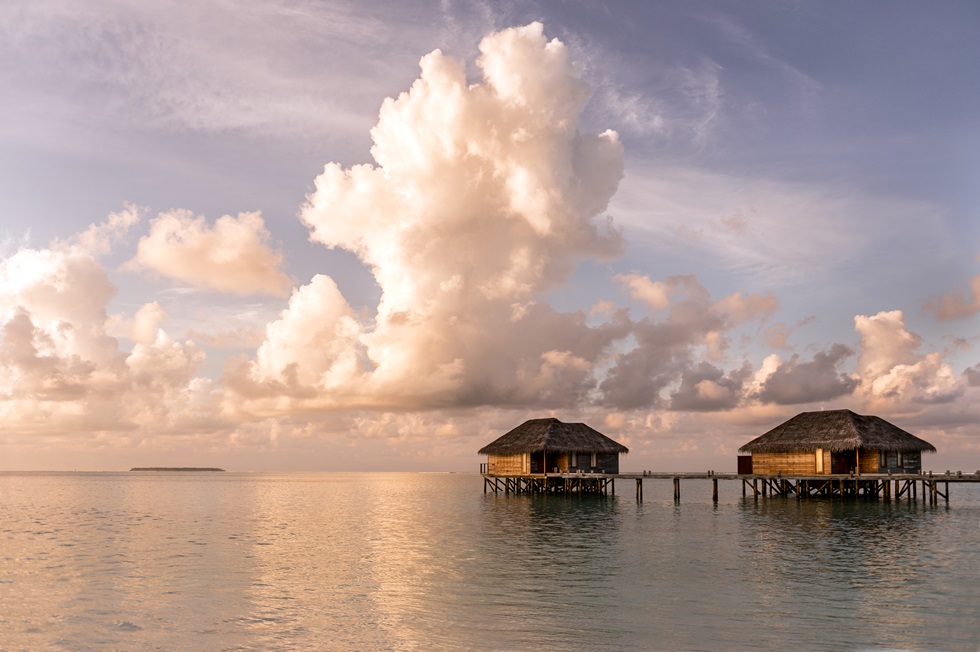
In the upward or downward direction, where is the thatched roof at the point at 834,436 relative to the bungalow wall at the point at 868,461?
upward

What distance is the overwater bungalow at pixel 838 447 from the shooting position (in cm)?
6288

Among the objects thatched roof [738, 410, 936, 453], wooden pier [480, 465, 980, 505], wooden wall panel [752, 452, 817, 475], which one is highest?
thatched roof [738, 410, 936, 453]

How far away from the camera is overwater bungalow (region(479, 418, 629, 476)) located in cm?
7519

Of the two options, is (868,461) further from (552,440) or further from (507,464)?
(507,464)

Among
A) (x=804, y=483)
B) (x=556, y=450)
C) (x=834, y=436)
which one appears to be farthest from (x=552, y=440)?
(x=834, y=436)

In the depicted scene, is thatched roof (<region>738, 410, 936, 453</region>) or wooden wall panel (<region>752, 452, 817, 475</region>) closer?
thatched roof (<region>738, 410, 936, 453</region>)

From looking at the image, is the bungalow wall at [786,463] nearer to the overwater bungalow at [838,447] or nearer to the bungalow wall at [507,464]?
the overwater bungalow at [838,447]

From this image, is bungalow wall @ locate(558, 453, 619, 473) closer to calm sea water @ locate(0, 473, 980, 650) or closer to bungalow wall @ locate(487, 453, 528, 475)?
bungalow wall @ locate(487, 453, 528, 475)

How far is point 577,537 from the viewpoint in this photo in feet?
134

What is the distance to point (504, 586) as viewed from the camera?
86.3 feet

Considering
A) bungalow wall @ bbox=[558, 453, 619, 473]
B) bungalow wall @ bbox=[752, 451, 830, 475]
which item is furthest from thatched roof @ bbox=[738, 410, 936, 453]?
bungalow wall @ bbox=[558, 453, 619, 473]

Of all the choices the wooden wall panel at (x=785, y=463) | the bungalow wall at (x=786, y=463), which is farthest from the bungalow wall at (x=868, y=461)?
the wooden wall panel at (x=785, y=463)

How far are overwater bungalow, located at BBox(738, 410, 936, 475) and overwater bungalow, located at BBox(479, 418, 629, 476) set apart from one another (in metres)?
14.1

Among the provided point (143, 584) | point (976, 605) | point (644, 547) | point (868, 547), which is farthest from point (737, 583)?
point (143, 584)
